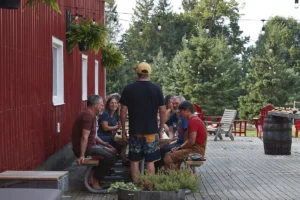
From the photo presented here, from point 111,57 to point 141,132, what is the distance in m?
11.1

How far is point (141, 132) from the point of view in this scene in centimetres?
888

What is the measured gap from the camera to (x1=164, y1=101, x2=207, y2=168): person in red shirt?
9797 mm

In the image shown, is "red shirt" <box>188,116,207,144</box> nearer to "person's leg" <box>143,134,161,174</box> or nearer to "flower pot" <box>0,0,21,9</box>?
"person's leg" <box>143,134,161,174</box>

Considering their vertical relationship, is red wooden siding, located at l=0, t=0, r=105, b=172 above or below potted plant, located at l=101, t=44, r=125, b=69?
below

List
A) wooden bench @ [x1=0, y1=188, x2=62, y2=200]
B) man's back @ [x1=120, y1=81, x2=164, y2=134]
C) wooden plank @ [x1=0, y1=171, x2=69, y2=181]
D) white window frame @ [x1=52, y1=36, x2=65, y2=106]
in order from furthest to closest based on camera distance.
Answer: white window frame @ [x1=52, y1=36, x2=65, y2=106], man's back @ [x1=120, y1=81, x2=164, y2=134], wooden plank @ [x1=0, y1=171, x2=69, y2=181], wooden bench @ [x1=0, y1=188, x2=62, y2=200]

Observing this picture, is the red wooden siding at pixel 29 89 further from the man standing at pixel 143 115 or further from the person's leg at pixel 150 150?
the person's leg at pixel 150 150

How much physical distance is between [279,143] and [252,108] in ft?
110

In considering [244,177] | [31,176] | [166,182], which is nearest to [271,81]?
[244,177]

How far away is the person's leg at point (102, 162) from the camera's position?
9289 millimetres

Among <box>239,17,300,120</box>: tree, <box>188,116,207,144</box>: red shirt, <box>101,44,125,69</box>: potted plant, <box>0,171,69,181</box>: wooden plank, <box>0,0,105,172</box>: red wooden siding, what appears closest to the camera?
<box>0,171,69,181</box>: wooden plank

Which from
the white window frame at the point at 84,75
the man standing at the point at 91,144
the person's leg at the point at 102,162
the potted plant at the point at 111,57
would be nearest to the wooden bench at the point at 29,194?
the man standing at the point at 91,144

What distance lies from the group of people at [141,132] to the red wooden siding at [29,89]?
689 millimetres

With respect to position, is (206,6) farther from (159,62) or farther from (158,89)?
(158,89)

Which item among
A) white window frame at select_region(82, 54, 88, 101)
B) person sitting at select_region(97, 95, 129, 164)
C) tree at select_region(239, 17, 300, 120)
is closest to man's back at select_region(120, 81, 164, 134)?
person sitting at select_region(97, 95, 129, 164)
